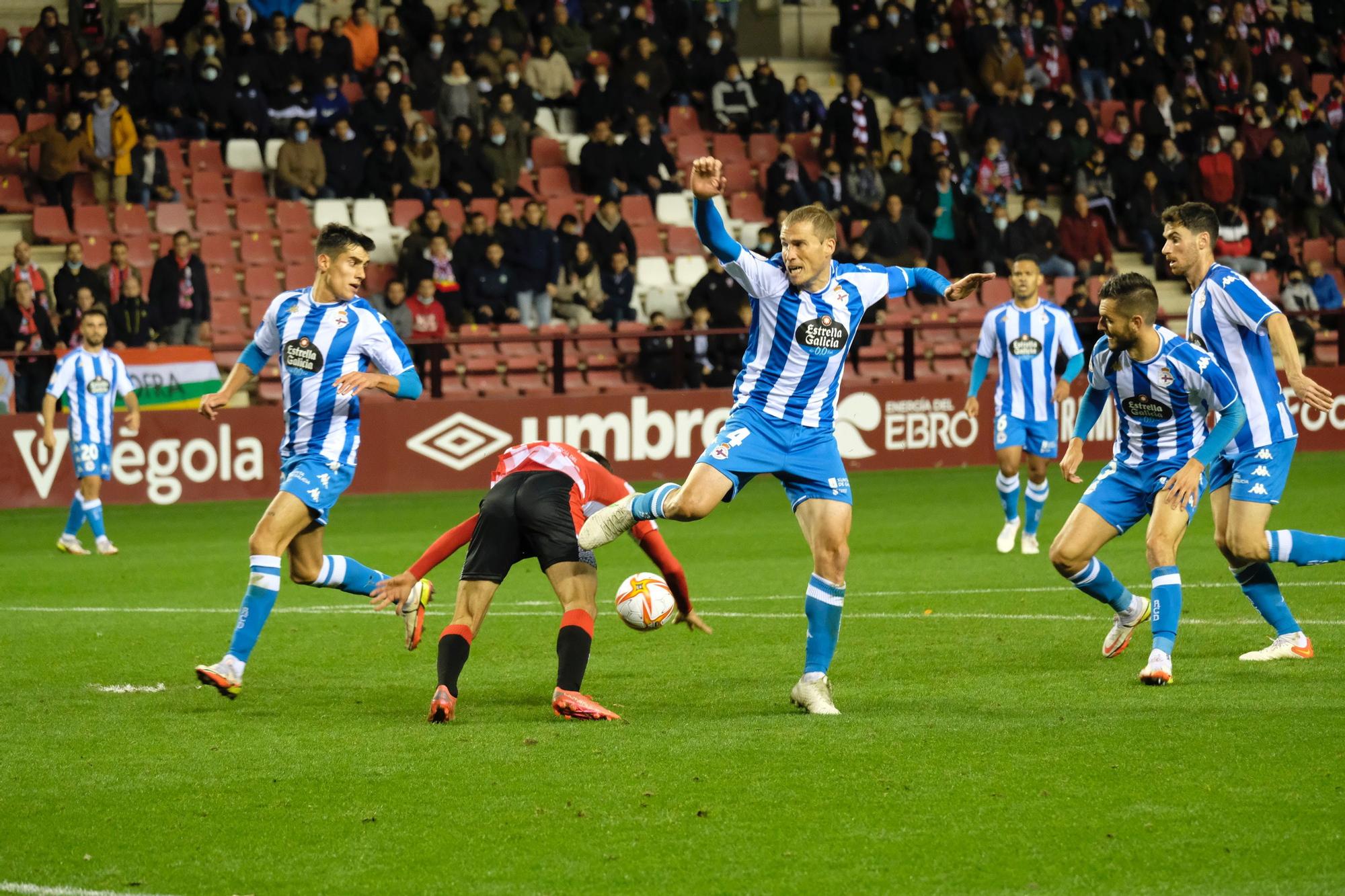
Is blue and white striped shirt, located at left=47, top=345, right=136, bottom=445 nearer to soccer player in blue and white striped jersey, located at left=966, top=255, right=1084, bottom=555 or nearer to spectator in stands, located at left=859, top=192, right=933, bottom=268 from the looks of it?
soccer player in blue and white striped jersey, located at left=966, top=255, right=1084, bottom=555

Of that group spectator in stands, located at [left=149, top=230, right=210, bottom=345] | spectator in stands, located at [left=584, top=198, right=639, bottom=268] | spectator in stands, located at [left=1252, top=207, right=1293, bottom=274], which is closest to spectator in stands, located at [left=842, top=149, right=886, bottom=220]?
spectator in stands, located at [left=584, top=198, right=639, bottom=268]

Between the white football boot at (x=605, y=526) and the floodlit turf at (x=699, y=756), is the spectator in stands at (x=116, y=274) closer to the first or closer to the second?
the floodlit turf at (x=699, y=756)

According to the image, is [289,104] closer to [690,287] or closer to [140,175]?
[140,175]

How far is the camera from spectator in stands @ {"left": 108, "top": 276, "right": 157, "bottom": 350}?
18.6 m

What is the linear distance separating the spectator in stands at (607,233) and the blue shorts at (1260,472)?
13.6m

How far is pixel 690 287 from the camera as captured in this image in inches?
894

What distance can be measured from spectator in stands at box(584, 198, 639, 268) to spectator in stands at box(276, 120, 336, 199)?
128 inches

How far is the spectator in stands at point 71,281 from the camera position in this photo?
61.0 ft

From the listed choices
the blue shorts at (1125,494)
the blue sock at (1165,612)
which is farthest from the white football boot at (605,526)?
the blue sock at (1165,612)

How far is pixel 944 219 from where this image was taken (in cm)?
2352

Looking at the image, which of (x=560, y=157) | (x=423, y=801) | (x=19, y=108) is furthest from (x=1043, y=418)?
(x=19, y=108)

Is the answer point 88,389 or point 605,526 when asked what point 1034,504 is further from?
point 88,389

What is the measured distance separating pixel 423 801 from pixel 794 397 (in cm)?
256

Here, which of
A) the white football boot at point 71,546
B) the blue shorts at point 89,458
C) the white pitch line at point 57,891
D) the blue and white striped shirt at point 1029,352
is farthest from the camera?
the blue shorts at point 89,458
